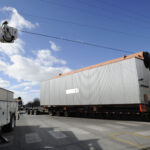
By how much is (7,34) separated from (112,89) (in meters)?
8.51

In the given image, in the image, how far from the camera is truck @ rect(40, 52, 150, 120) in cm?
1024

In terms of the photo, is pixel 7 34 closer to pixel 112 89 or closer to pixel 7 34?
pixel 7 34

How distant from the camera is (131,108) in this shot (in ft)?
36.3

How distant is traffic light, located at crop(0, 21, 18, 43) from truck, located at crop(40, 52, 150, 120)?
19.0 feet

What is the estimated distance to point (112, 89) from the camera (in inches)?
447

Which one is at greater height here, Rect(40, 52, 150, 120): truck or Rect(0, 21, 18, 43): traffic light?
Rect(0, 21, 18, 43): traffic light

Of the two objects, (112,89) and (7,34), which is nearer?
(7,34)

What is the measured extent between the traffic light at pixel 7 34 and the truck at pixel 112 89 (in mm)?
5783

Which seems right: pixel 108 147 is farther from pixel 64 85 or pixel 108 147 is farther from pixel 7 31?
pixel 64 85

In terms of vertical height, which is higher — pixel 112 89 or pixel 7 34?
pixel 7 34

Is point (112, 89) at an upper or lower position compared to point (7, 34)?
lower

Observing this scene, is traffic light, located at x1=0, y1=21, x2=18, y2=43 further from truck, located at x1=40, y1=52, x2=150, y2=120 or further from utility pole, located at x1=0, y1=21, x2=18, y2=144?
truck, located at x1=40, y1=52, x2=150, y2=120

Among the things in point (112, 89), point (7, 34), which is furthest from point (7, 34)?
point (112, 89)

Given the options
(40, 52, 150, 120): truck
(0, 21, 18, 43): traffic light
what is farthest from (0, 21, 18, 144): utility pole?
(40, 52, 150, 120): truck
